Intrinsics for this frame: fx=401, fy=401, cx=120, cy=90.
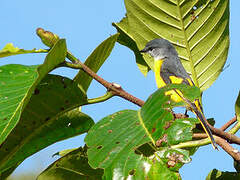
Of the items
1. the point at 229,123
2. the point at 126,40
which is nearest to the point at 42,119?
the point at 126,40

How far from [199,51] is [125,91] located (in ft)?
3.21

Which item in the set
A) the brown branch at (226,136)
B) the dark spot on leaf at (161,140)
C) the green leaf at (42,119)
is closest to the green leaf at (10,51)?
the green leaf at (42,119)

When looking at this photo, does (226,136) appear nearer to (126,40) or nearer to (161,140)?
(161,140)

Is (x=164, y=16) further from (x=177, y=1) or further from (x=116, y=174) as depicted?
(x=116, y=174)

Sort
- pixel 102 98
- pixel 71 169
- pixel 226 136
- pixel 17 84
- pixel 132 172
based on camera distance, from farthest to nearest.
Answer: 1. pixel 71 169
2. pixel 102 98
3. pixel 226 136
4. pixel 17 84
5. pixel 132 172

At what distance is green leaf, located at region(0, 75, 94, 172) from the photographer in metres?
2.30

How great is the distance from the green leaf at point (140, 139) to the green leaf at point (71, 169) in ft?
1.49

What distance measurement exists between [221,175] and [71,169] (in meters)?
0.94

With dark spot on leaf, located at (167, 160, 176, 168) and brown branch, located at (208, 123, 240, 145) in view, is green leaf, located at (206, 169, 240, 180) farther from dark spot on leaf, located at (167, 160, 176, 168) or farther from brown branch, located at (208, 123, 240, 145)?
dark spot on leaf, located at (167, 160, 176, 168)

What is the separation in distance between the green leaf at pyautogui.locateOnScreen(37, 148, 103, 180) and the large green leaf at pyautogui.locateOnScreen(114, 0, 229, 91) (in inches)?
33.8

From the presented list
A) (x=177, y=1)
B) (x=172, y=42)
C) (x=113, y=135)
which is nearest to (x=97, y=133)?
(x=113, y=135)

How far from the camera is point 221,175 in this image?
2.50 meters

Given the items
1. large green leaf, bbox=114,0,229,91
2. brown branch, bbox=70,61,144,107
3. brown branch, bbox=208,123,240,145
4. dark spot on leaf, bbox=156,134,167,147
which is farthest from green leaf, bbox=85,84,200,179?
large green leaf, bbox=114,0,229,91

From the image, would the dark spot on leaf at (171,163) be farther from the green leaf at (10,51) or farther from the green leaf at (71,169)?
the green leaf at (10,51)
